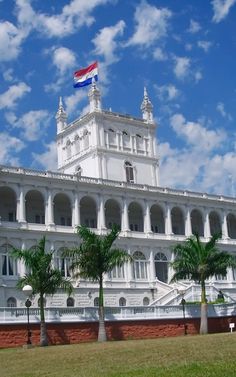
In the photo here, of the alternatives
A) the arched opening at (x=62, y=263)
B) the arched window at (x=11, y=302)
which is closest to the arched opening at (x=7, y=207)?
the arched opening at (x=62, y=263)

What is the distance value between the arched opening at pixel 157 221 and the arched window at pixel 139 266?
22.6ft

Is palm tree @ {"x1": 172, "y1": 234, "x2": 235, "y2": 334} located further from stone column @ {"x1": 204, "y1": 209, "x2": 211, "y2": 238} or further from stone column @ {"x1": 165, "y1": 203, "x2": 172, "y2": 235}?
stone column @ {"x1": 204, "y1": 209, "x2": 211, "y2": 238}

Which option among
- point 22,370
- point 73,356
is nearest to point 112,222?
point 73,356

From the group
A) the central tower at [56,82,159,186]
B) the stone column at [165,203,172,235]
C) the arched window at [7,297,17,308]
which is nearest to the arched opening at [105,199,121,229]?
the central tower at [56,82,159,186]

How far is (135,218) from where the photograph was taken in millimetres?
72625

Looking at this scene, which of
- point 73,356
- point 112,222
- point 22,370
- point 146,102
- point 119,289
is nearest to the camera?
point 22,370

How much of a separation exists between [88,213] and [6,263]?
569 inches

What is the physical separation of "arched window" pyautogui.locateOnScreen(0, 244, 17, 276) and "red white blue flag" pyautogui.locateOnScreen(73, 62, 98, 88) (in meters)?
24.4

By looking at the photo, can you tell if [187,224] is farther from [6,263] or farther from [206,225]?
[6,263]

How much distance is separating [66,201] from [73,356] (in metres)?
40.8

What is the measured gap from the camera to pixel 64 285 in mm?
40875

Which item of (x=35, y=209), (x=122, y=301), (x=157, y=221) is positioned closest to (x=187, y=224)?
(x=157, y=221)

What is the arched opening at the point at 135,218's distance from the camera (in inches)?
2815

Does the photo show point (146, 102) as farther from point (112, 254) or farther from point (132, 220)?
point (112, 254)
